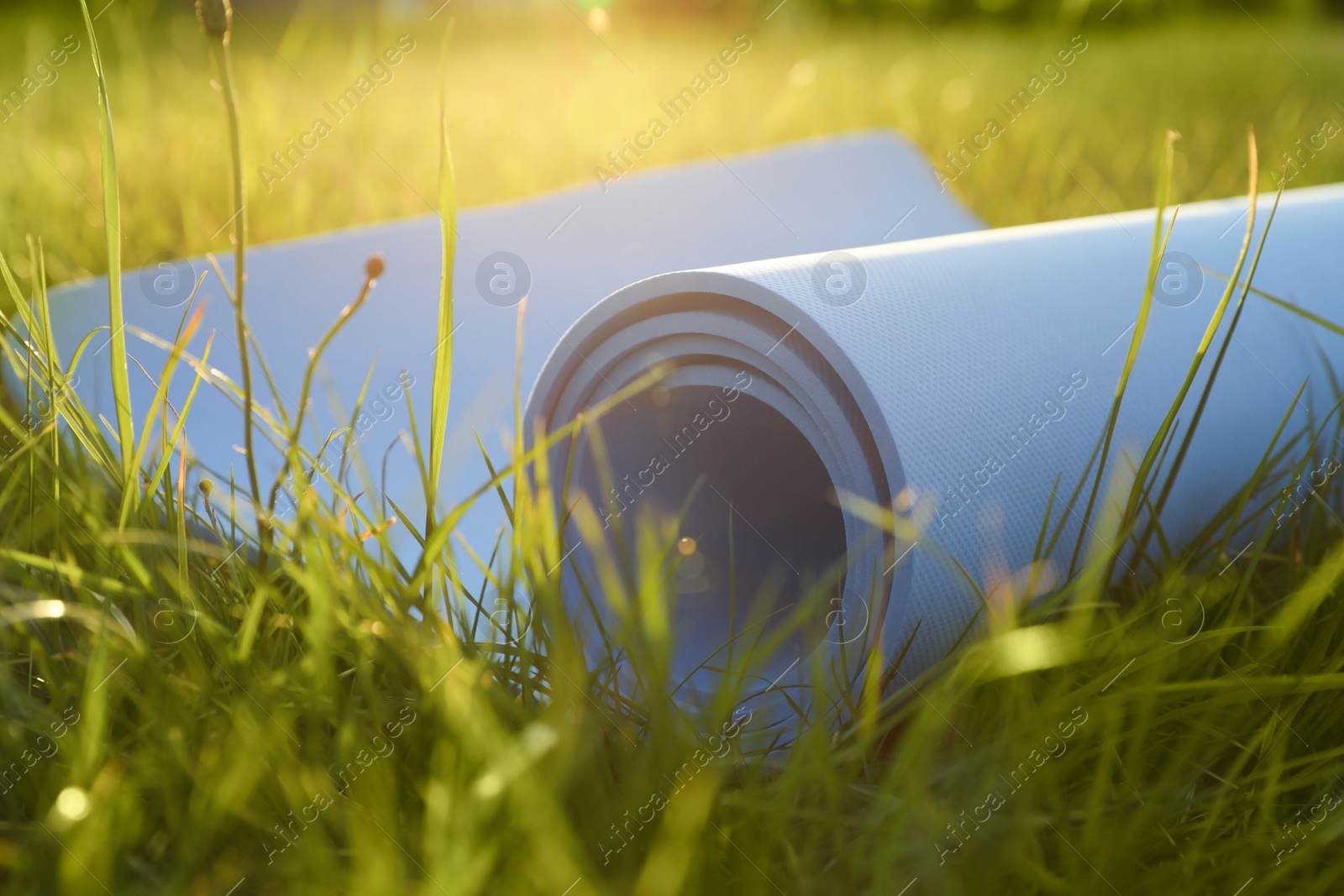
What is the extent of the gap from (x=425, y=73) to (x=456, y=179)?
3.62 meters

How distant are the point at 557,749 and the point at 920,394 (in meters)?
0.76

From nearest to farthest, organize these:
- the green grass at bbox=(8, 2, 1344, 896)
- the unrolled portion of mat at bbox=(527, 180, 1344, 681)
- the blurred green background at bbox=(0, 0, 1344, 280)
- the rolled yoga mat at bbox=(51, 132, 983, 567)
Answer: the green grass at bbox=(8, 2, 1344, 896), the unrolled portion of mat at bbox=(527, 180, 1344, 681), the rolled yoga mat at bbox=(51, 132, 983, 567), the blurred green background at bbox=(0, 0, 1344, 280)

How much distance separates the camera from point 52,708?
47.1 inches

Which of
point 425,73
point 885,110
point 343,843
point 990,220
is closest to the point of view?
point 343,843

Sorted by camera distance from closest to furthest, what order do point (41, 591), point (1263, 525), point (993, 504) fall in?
point (41, 591) < point (993, 504) < point (1263, 525)

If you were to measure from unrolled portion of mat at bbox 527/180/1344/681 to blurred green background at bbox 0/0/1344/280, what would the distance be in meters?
0.77

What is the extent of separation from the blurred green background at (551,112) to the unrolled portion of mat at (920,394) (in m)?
0.77

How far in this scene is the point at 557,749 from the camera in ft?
3.20

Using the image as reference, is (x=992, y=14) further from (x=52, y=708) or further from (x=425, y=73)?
(x=52, y=708)

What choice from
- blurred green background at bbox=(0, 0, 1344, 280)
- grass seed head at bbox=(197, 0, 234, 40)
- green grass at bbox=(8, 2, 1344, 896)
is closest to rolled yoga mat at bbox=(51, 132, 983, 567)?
blurred green background at bbox=(0, 0, 1344, 280)

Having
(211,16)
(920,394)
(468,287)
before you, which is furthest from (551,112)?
(211,16)

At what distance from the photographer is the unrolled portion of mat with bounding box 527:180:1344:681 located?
4.70ft

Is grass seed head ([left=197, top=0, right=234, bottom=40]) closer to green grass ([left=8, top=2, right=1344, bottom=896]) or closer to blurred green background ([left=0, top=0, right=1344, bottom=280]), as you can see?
green grass ([left=8, top=2, right=1344, bottom=896])

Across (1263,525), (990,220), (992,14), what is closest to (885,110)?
(990,220)
